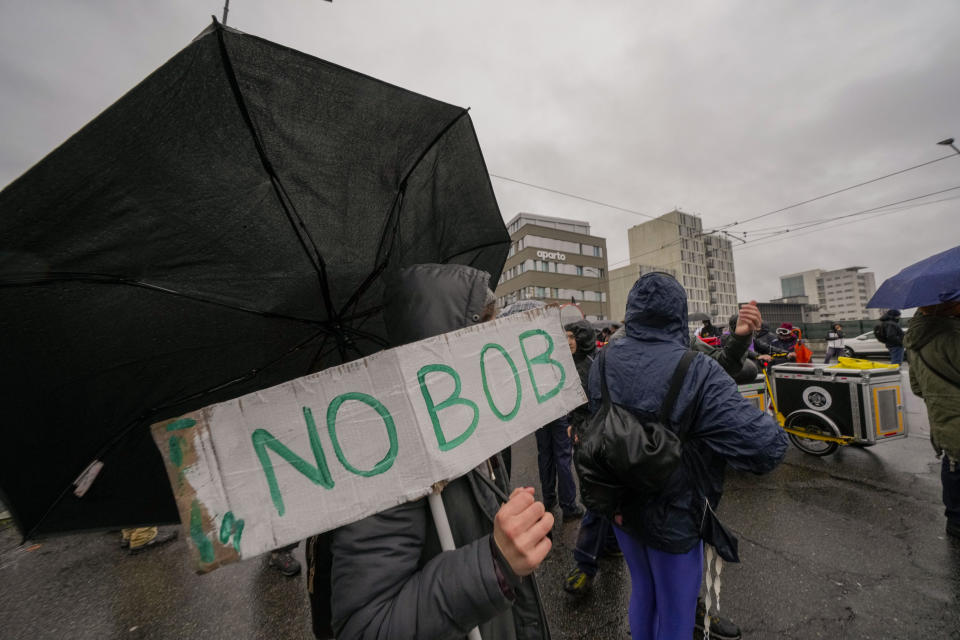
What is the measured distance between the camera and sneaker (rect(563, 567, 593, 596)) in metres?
2.86

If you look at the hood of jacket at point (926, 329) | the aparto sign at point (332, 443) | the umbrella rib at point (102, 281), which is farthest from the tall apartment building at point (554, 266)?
the aparto sign at point (332, 443)

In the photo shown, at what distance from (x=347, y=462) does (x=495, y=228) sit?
125cm

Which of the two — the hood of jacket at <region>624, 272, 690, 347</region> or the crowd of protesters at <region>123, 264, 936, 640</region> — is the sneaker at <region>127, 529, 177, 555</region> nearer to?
the crowd of protesters at <region>123, 264, 936, 640</region>

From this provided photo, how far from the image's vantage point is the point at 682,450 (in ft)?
6.03

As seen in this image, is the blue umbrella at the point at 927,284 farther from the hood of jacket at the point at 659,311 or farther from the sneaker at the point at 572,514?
the sneaker at the point at 572,514

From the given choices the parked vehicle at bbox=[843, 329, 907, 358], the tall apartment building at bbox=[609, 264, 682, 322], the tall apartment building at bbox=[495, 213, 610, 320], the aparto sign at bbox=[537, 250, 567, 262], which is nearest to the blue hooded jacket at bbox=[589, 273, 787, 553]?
the parked vehicle at bbox=[843, 329, 907, 358]

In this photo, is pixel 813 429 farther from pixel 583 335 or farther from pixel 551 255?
pixel 551 255

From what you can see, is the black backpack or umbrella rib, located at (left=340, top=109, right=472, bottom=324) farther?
the black backpack

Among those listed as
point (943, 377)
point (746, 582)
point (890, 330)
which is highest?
point (943, 377)

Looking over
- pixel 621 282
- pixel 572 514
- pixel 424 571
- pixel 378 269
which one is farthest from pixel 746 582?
pixel 621 282

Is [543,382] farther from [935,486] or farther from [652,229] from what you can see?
[652,229]

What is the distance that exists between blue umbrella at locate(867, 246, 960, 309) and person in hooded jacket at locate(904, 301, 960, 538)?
0.16 meters

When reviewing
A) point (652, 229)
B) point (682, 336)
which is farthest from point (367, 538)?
point (652, 229)

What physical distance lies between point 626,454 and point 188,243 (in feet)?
5.69
